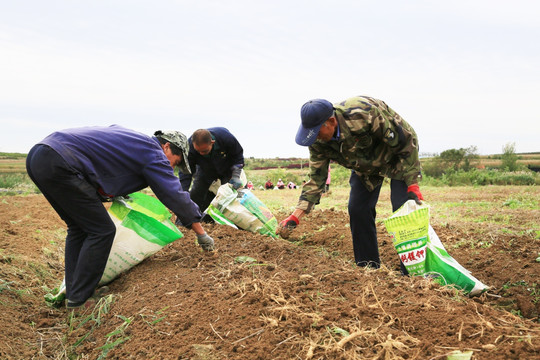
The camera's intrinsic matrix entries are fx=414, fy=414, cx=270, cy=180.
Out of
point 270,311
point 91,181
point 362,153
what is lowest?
point 270,311

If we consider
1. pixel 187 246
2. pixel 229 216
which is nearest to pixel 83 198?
pixel 187 246

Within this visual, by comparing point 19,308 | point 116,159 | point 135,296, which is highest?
point 116,159

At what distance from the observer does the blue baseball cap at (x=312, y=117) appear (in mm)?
2812

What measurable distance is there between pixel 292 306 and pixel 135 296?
1.16 meters

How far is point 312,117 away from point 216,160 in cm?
239

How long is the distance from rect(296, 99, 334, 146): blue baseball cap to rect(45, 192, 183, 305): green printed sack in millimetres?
1152

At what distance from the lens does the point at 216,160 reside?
5004mm

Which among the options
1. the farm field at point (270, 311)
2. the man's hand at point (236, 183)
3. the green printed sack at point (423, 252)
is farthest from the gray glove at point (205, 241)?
the man's hand at point (236, 183)

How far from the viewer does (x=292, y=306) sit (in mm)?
2027

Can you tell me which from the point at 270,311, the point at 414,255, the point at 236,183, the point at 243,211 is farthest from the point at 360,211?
the point at 236,183

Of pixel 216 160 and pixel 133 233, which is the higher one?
pixel 216 160

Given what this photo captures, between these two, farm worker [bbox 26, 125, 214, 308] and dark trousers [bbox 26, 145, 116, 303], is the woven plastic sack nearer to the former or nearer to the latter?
farm worker [bbox 26, 125, 214, 308]

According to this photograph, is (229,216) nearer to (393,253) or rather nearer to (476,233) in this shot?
(393,253)

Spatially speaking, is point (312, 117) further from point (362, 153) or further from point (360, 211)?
point (360, 211)
